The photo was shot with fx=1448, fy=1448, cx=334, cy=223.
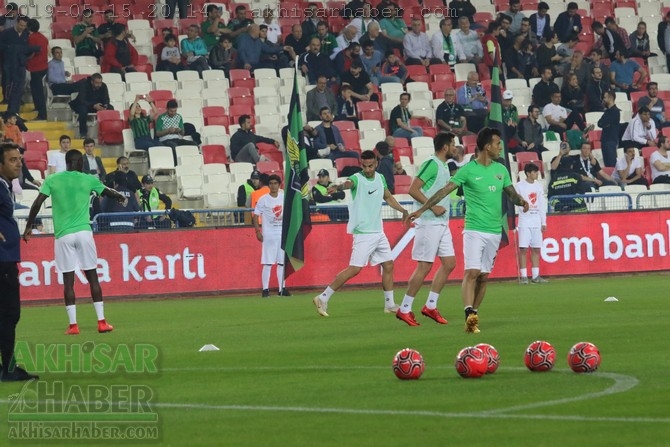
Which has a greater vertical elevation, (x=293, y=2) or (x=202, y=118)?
(x=293, y=2)

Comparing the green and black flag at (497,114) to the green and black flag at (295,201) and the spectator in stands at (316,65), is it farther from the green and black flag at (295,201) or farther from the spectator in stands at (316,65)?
the spectator in stands at (316,65)

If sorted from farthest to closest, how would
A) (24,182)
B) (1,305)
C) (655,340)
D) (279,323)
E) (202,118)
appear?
(202,118)
(24,182)
(279,323)
(655,340)
(1,305)

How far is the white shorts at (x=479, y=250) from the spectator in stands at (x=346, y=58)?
18.0 metres

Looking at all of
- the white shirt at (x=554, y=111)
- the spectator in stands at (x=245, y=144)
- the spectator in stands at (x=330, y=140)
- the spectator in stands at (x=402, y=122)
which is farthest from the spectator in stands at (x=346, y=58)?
the white shirt at (x=554, y=111)

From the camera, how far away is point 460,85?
36344mm

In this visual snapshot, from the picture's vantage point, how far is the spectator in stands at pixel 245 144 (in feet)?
103

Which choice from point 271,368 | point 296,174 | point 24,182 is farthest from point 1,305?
point 24,182

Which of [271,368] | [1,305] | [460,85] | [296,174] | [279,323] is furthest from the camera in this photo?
[460,85]

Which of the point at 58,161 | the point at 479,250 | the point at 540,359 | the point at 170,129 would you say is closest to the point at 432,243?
the point at 479,250

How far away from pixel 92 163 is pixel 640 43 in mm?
16643

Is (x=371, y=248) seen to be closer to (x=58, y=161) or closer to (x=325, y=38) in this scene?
(x=58, y=161)

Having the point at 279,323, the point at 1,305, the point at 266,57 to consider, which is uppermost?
the point at 266,57

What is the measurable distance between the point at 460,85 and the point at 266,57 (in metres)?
5.10

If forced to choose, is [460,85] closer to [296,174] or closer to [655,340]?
[296,174]
